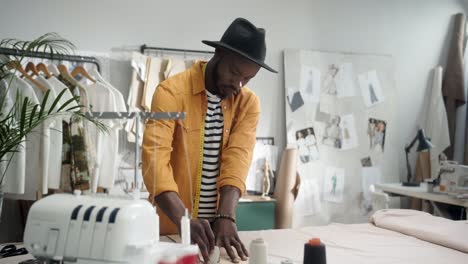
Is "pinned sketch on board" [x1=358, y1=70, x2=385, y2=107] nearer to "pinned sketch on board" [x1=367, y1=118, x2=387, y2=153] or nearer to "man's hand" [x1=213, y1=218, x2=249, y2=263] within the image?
"pinned sketch on board" [x1=367, y1=118, x2=387, y2=153]

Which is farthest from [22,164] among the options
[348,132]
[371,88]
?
[371,88]

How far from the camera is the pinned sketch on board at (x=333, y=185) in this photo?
13.0ft

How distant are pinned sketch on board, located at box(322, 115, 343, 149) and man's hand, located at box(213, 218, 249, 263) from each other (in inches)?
103

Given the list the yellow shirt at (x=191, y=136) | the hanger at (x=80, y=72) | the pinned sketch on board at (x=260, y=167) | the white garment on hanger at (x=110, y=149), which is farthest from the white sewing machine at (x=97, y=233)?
the pinned sketch on board at (x=260, y=167)

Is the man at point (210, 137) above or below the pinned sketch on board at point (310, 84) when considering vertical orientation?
below

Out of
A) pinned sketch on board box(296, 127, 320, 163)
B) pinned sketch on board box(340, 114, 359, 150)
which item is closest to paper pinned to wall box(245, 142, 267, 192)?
pinned sketch on board box(296, 127, 320, 163)

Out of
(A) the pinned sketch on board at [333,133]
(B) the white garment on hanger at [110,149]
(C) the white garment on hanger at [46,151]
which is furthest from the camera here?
(A) the pinned sketch on board at [333,133]

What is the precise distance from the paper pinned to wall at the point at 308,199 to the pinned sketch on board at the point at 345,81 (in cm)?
88

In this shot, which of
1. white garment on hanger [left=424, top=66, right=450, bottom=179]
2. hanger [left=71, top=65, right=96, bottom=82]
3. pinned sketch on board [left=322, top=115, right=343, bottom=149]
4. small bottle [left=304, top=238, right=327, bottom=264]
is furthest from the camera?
white garment on hanger [left=424, top=66, right=450, bottom=179]

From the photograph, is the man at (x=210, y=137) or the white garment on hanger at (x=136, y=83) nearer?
the man at (x=210, y=137)

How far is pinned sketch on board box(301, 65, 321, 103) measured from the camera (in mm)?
3883

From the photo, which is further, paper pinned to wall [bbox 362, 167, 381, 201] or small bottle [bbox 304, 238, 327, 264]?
paper pinned to wall [bbox 362, 167, 381, 201]

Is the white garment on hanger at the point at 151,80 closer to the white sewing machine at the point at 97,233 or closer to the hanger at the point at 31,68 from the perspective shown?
the hanger at the point at 31,68

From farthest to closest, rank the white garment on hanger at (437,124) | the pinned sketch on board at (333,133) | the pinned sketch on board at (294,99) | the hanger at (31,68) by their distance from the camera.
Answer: the white garment on hanger at (437,124)
the pinned sketch on board at (333,133)
the pinned sketch on board at (294,99)
the hanger at (31,68)
